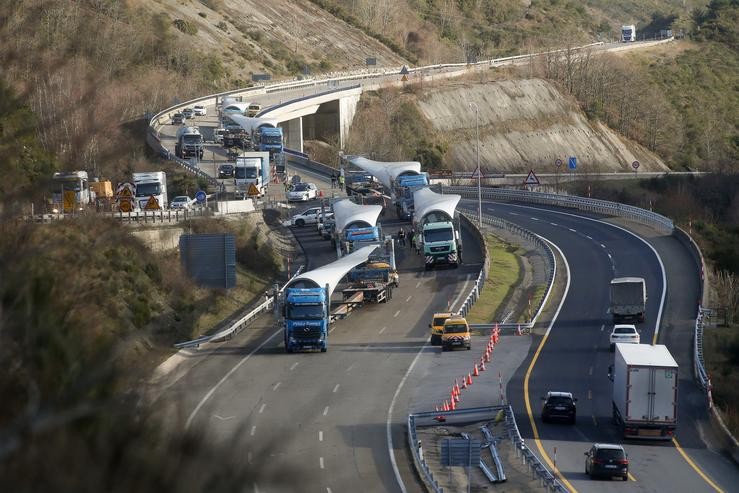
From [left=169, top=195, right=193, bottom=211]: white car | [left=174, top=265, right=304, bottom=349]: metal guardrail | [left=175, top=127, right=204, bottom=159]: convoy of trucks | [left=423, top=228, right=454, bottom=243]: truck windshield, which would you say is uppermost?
[left=175, top=127, right=204, bottom=159]: convoy of trucks

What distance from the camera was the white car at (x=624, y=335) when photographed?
41125 millimetres

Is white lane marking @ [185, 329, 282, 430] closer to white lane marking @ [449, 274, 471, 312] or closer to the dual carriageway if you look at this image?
the dual carriageway

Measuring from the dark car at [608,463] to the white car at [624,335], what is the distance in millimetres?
13978

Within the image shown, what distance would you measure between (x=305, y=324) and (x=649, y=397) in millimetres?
13287

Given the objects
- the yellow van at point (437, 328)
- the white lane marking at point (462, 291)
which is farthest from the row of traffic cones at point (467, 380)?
the white lane marking at point (462, 291)

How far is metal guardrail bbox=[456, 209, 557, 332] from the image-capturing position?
149ft

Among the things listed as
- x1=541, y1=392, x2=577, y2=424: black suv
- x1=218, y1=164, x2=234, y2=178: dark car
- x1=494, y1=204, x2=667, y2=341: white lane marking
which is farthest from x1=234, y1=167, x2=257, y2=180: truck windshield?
x1=541, y1=392, x2=577, y2=424: black suv

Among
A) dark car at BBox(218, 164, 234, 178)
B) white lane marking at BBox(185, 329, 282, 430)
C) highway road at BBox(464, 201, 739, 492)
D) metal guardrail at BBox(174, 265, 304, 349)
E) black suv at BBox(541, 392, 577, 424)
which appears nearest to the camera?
highway road at BBox(464, 201, 739, 492)

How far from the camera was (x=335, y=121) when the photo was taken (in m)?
109

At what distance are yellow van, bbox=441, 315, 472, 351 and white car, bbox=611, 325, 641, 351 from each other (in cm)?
496

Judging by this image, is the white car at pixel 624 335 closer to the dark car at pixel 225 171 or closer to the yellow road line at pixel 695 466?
the yellow road line at pixel 695 466

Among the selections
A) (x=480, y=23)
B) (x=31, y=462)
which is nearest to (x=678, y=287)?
(x=31, y=462)

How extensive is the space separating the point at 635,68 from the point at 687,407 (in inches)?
4782

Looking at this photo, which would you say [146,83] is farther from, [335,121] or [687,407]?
[687,407]
